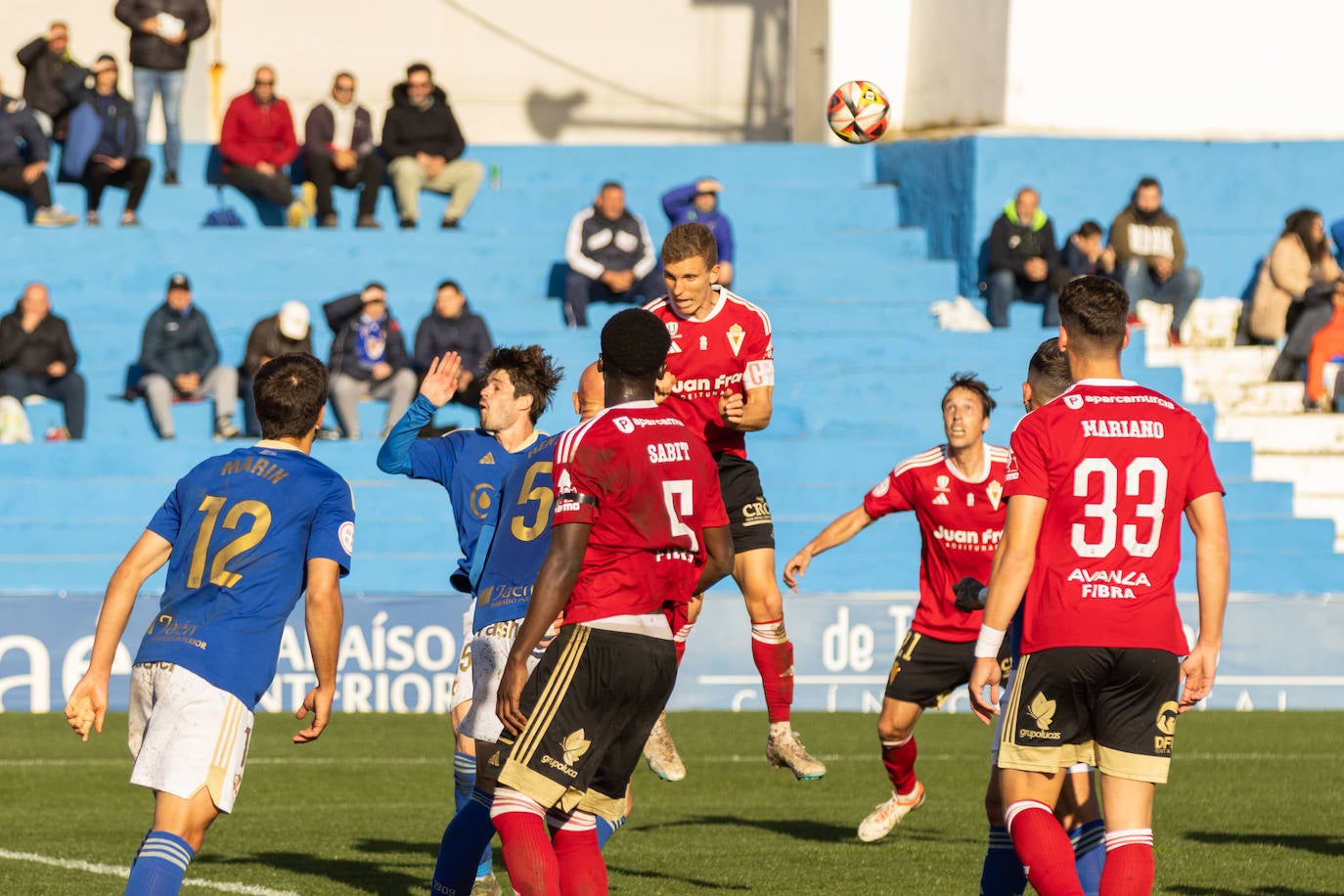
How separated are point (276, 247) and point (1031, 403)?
14.2 meters

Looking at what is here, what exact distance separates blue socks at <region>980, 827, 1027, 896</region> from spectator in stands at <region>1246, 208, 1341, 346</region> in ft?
46.2

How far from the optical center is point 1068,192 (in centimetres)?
2088

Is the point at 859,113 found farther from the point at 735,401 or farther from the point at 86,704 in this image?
the point at 86,704

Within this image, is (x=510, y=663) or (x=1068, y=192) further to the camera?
(x=1068, y=192)

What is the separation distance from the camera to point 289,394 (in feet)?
20.1

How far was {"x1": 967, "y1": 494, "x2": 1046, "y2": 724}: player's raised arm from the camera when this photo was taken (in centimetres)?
607

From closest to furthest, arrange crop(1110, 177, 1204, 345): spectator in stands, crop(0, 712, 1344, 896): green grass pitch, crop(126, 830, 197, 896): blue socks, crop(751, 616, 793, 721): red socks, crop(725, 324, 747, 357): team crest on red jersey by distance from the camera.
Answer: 1. crop(126, 830, 197, 896): blue socks
2. crop(0, 712, 1344, 896): green grass pitch
3. crop(725, 324, 747, 357): team crest on red jersey
4. crop(751, 616, 793, 721): red socks
5. crop(1110, 177, 1204, 345): spectator in stands

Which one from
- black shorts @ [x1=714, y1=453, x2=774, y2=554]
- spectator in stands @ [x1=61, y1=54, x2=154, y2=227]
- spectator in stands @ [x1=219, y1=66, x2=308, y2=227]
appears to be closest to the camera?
black shorts @ [x1=714, y1=453, x2=774, y2=554]

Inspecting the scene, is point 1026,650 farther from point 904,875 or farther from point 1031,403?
point 904,875

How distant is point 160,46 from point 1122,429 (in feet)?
53.4

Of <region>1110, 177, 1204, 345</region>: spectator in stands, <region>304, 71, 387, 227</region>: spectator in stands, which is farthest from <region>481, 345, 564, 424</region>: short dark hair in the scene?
<region>304, 71, 387, 227</region>: spectator in stands

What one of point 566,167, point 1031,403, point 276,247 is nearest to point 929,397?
point 566,167

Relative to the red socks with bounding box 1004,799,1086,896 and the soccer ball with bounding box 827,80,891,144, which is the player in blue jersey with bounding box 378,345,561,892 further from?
the soccer ball with bounding box 827,80,891,144

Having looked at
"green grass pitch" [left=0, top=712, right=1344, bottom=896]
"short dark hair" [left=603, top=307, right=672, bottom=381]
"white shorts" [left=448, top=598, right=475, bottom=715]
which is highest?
"short dark hair" [left=603, top=307, right=672, bottom=381]
